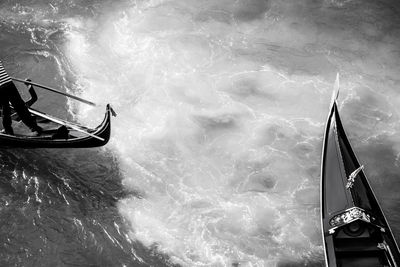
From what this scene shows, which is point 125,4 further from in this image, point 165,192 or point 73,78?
point 165,192

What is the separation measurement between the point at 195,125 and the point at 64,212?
2.92 m

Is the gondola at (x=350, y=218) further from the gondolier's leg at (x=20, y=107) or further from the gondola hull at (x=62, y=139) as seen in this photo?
the gondolier's leg at (x=20, y=107)

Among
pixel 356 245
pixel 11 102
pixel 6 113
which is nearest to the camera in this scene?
pixel 356 245

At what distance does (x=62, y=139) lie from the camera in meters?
6.96

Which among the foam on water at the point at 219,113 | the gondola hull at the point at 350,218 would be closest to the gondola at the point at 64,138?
the foam on water at the point at 219,113

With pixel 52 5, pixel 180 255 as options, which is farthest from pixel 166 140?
pixel 52 5

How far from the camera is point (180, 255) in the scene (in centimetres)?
650

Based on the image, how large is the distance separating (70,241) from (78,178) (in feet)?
3.93

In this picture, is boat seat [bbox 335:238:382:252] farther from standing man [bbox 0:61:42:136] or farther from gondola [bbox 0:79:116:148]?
standing man [bbox 0:61:42:136]

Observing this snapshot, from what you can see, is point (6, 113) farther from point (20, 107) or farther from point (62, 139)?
point (62, 139)

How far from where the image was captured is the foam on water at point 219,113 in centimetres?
683

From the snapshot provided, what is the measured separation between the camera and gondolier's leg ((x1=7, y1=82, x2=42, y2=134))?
6.34 metres

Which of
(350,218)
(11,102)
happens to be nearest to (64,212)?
(11,102)

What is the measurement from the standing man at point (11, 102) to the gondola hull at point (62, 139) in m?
0.14
